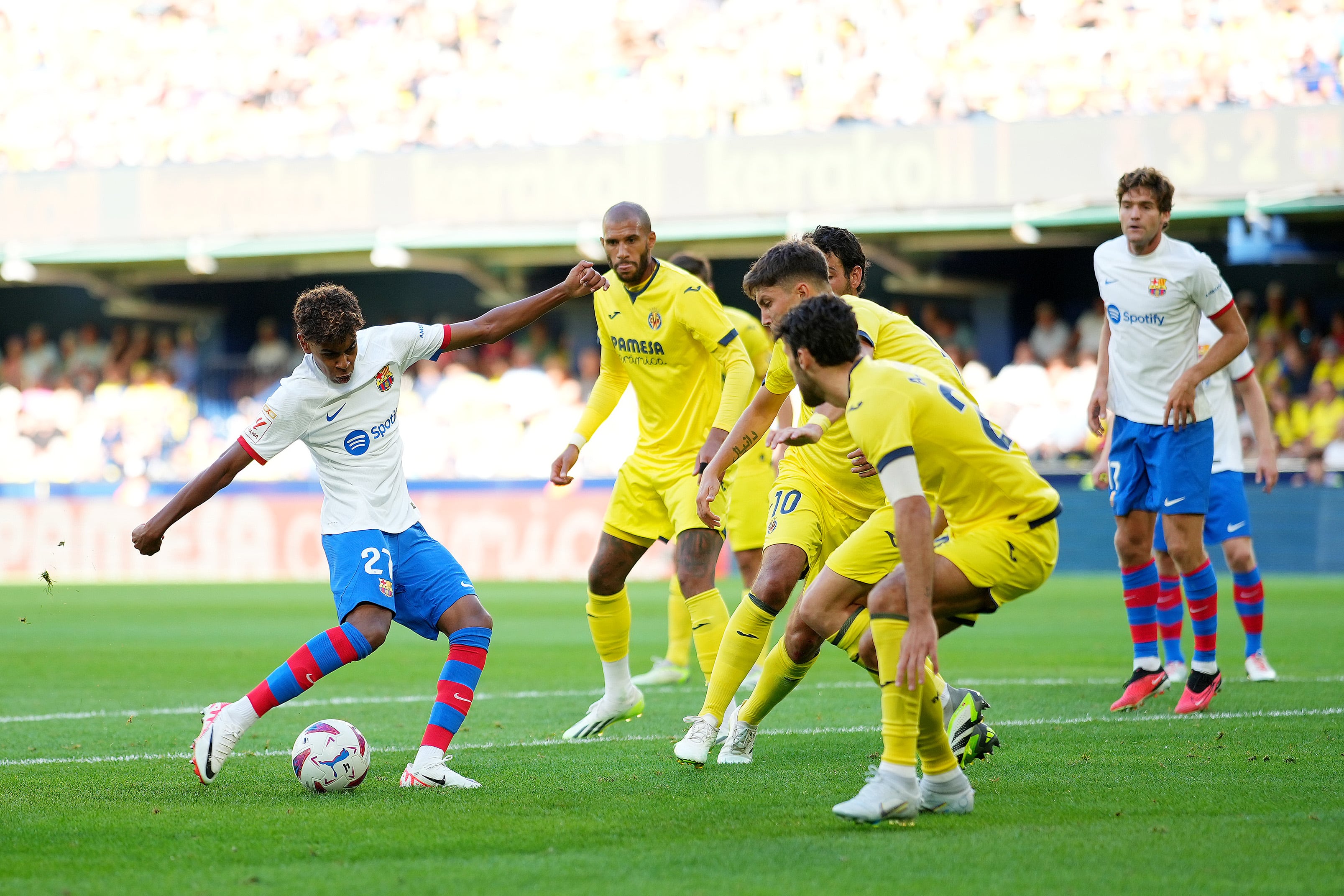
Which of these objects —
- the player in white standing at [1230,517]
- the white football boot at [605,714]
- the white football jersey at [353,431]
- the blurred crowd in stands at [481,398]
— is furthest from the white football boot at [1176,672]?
the blurred crowd in stands at [481,398]

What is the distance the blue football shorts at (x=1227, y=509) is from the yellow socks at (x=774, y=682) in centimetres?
362

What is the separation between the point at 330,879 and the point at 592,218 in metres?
16.7

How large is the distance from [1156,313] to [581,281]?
9.96ft

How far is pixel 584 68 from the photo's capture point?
22031 millimetres

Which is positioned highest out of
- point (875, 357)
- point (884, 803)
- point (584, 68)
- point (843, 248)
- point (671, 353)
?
point (584, 68)

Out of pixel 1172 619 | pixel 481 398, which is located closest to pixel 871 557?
pixel 1172 619

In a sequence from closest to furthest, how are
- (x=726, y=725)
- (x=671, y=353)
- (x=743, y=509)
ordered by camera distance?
1. (x=726, y=725)
2. (x=671, y=353)
3. (x=743, y=509)

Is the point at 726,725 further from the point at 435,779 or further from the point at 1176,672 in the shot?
the point at 1176,672

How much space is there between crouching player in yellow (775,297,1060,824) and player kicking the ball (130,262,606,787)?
5.14 feet

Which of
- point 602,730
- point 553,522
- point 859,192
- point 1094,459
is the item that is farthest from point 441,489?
point 602,730

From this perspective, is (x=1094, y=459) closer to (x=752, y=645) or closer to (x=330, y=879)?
(x=752, y=645)

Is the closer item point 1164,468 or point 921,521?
point 921,521

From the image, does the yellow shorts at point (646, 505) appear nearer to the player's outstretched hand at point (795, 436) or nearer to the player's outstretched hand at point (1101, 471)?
the player's outstretched hand at point (795, 436)

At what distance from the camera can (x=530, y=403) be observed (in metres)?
21.3
